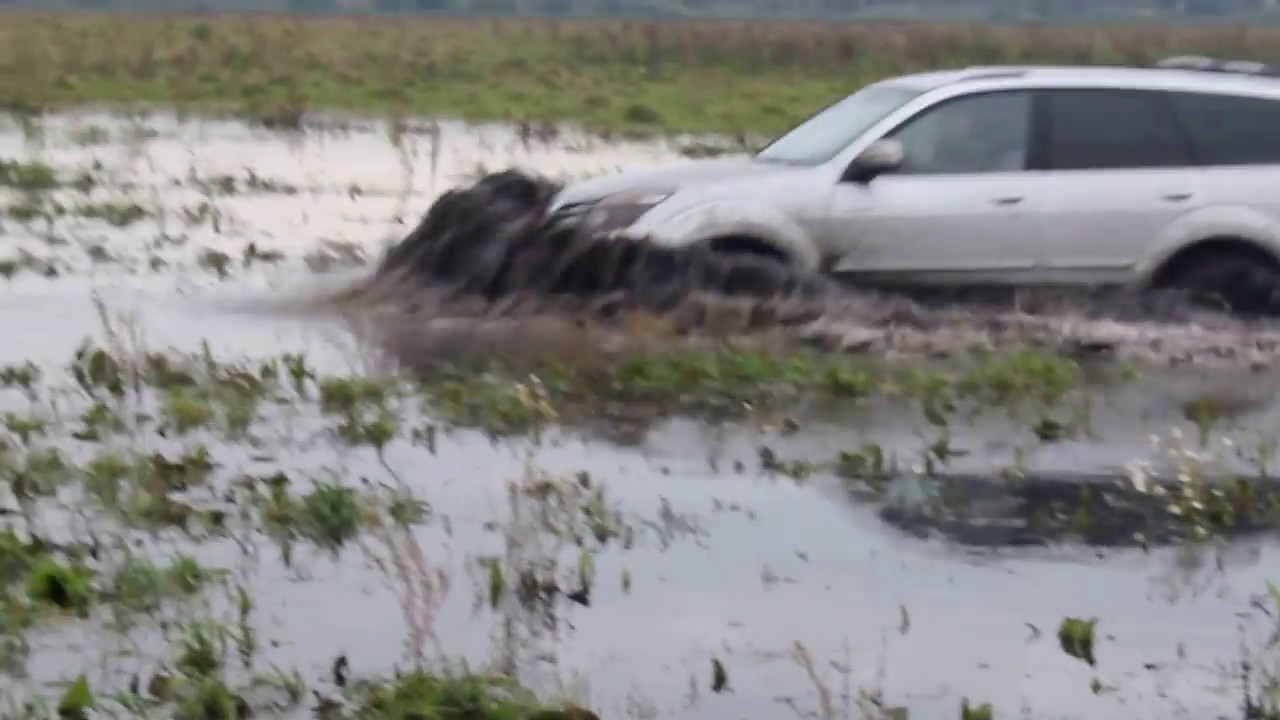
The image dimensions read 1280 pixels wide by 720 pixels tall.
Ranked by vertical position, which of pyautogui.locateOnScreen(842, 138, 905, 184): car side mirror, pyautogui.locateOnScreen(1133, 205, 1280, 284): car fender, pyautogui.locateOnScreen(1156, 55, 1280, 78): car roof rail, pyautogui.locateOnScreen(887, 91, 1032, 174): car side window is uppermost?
pyautogui.locateOnScreen(1156, 55, 1280, 78): car roof rail

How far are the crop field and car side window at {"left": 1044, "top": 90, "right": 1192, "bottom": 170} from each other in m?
0.87

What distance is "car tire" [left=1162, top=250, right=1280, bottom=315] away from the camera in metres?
12.7

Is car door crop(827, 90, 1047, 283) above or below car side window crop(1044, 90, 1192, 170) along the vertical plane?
below

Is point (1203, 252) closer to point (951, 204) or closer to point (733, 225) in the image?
point (951, 204)

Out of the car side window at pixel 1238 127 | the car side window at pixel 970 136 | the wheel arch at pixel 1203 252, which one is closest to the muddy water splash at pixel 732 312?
Result: the wheel arch at pixel 1203 252


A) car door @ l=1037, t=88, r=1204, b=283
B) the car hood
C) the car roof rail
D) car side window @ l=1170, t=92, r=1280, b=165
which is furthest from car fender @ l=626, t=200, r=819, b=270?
the car roof rail

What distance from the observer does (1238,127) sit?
12750mm

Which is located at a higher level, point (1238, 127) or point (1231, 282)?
point (1238, 127)

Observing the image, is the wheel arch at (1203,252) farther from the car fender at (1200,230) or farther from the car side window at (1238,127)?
the car side window at (1238,127)

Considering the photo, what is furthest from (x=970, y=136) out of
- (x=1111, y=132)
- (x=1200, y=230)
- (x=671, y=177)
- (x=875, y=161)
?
(x=671, y=177)

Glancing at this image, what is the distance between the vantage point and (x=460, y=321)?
1290 cm

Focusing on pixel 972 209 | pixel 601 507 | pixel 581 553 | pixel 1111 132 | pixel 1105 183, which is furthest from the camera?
pixel 1111 132

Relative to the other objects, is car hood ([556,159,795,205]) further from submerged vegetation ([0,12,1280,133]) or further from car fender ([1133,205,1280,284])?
submerged vegetation ([0,12,1280,133])

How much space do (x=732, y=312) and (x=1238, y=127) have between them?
312 centimetres
